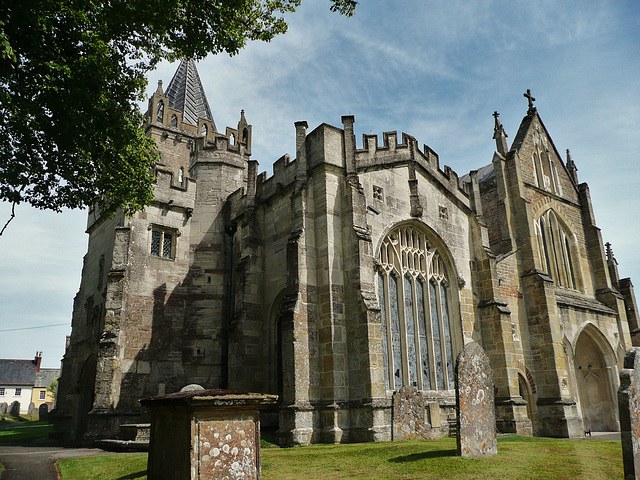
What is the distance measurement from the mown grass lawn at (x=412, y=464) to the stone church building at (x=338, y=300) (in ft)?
8.77

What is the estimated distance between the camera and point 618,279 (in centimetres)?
2816

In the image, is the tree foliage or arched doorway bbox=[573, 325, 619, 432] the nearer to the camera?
the tree foliage

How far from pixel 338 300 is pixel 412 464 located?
6.75 m

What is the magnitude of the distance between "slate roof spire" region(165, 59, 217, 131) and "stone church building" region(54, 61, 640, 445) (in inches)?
345

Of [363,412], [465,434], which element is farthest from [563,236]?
[465,434]

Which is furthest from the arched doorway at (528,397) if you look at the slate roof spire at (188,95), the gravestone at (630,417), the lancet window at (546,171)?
the slate roof spire at (188,95)

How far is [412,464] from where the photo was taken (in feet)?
30.2

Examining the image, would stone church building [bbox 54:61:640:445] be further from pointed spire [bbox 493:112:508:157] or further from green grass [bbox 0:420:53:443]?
green grass [bbox 0:420:53:443]

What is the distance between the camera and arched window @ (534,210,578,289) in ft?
81.9

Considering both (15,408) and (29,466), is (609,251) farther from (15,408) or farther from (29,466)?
(15,408)

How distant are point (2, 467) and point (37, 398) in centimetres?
7014

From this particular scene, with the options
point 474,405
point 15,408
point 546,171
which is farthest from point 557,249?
point 15,408

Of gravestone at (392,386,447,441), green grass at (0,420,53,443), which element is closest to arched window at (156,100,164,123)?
green grass at (0,420,53,443)

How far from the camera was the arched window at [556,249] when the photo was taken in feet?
81.9
